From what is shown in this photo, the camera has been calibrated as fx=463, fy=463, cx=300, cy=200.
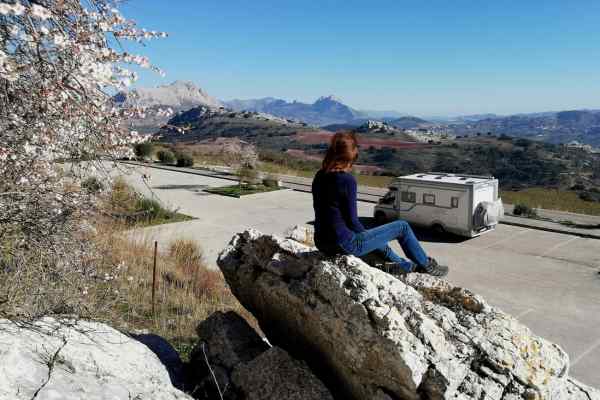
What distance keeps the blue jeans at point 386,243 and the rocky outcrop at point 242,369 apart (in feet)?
3.83

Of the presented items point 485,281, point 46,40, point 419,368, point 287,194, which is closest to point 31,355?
point 46,40

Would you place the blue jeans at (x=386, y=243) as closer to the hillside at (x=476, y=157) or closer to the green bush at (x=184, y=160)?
the green bush at (x=184, y=160)

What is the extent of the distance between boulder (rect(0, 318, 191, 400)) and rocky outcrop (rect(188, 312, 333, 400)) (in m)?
0.45

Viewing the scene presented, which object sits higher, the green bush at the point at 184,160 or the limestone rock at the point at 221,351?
the limestone rock at the point at 221,351

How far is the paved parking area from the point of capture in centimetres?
855

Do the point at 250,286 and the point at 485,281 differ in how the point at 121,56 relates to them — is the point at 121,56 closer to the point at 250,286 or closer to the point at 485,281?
the point at 250,286

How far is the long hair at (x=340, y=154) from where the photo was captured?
4.28 meters

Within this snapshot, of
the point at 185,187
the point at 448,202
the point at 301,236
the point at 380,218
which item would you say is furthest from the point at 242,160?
the point at 301,236

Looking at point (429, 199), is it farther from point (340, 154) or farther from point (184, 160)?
point (184, 160)

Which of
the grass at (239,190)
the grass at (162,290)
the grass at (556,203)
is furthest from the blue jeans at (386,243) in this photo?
the grass at (556,203)

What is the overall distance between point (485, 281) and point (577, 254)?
4604 millimetres

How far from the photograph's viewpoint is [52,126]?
15.3ft

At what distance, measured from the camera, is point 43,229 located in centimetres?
494

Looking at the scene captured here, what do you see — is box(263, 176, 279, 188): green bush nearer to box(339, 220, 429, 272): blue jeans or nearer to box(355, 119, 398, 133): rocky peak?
box(339, 220, 429, 272): blue jeans
